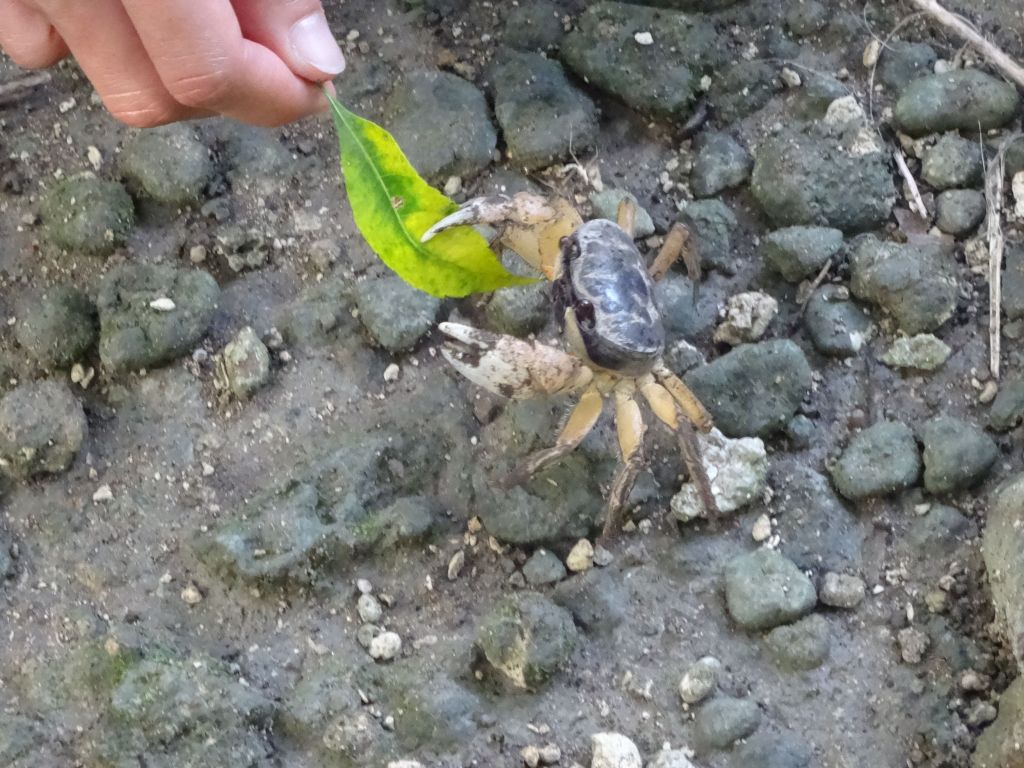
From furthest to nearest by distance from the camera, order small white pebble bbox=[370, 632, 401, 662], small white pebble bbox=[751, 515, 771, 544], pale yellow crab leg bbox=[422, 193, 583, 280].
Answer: pale yellow crab leg bbox=[422, 193, 583, 280]
small white pebble bbox=[751, 515, 771, 544]
small white pebble bbox=[370, 632, 401, 662]

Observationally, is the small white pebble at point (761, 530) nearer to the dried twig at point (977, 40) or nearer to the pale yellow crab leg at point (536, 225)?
the pale yellow crab leg at point (536, 225)

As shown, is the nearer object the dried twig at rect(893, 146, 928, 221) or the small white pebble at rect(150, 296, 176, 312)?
the small white pebble at rect(150, 296, 176, 312)

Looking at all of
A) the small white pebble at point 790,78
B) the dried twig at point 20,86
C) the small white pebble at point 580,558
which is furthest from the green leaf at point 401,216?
the dried twig at point 20,86

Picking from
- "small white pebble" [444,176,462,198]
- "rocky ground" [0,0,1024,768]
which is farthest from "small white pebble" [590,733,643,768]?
"small white pebble" [444,176,462,198]

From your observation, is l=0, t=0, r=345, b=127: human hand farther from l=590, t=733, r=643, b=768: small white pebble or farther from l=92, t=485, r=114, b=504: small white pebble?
l=590, t=733, r=643, b=768: small white pebble

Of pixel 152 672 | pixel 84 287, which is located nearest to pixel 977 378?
pixel 152 672

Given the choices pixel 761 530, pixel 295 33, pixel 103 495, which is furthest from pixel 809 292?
pixel 103 495

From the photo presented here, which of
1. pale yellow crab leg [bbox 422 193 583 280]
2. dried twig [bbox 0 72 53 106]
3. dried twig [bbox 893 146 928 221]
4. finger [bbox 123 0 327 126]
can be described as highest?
finger [bbox 123 0 327 126]

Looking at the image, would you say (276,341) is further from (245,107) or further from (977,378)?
(977,378)
